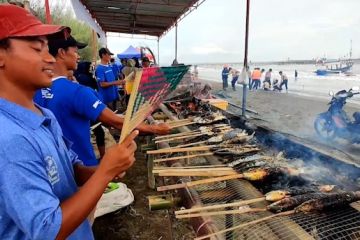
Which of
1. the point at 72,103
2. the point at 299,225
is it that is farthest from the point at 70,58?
the point at 299,225

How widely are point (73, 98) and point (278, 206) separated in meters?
2.03

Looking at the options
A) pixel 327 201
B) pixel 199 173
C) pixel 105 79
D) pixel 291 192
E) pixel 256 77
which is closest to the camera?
pixel 327 201

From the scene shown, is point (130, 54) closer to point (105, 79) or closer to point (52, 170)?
point (105, 79)

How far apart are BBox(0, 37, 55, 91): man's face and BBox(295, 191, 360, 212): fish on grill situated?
82.3 inches

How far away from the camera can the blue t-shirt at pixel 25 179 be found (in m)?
1.11

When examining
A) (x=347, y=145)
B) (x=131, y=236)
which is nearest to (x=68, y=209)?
(x=131, y=236)

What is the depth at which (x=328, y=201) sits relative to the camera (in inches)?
99.0

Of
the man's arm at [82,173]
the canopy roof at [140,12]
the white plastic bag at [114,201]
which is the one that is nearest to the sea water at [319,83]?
the canopy roof at [140,12]

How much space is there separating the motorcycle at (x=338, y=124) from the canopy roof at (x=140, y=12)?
6.90m

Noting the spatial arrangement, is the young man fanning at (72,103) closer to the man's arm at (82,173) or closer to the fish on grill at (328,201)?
the man's arm at (82,173)

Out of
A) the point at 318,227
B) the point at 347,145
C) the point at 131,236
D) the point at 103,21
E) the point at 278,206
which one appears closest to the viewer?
the point at 318,227

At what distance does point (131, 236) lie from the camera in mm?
4270

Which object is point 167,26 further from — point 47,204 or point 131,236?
point 47,204

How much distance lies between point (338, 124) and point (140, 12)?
1161cm
